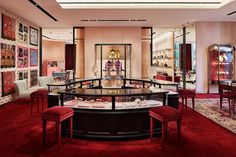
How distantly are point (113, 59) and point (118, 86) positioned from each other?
166 inches

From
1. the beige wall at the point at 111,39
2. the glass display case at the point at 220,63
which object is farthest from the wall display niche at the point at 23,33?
the glass display case at the point at 220,63

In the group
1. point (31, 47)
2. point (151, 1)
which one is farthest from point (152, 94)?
point (31, 47)

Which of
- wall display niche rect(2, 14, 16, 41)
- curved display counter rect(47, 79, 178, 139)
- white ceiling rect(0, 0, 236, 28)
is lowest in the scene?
curved display counter rect(47, 79, 178, 139)

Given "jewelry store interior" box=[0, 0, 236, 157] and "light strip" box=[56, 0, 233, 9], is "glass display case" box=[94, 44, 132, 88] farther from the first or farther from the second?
"light strip" box=[56, 0, 233, 9]

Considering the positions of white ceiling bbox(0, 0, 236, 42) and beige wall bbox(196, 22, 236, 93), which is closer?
white ceiling bbox(0, 0, 236, 42)

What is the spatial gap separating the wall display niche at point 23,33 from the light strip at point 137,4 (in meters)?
2.57

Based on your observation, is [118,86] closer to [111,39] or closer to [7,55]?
[7,55]

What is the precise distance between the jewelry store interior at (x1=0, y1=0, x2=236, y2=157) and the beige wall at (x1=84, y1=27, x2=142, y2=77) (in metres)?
0.05

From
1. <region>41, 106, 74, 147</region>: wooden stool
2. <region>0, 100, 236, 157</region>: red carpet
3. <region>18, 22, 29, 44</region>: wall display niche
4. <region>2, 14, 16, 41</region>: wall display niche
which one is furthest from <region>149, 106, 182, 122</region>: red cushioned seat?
<region>18, 22, 29, 44</region>: wall display niche

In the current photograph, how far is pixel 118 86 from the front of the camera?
657 centimetres

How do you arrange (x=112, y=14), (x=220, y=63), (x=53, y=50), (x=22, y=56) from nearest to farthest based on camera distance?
1. (x=112, y=14)
2. (x=22, y=56)
3. (x=220, y=63)
4. (x=53, y=50)

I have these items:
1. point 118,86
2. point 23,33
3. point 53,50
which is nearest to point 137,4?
point 118,86

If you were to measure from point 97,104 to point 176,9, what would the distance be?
5.12 m

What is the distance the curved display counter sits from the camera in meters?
4.00
